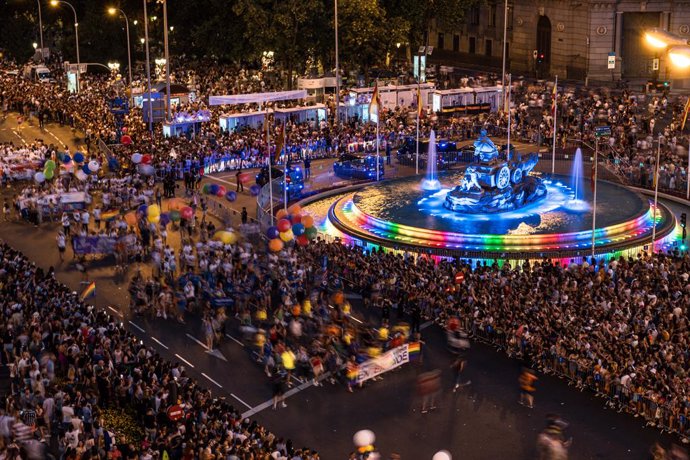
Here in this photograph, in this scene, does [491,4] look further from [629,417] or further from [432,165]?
[629,417]

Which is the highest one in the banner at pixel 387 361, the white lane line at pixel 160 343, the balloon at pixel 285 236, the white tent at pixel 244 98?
the white tent at pixel 244 98

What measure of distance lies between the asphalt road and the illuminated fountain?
9.35 metres

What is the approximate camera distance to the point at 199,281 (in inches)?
1596

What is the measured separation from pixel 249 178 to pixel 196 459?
36178mm

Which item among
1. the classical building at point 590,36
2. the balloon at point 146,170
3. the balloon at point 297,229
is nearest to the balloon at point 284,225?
the balloon at point 297,229

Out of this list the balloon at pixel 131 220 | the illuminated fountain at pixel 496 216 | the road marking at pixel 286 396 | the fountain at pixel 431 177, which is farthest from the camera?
the fountain at pixel 431 177

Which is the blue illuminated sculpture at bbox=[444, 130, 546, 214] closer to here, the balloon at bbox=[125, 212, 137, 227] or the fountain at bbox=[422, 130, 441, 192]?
the fountain at bbox=[422, 130, 441, 192]

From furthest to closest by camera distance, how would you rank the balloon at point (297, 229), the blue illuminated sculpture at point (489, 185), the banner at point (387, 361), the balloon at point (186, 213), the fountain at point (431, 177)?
the fountain at point (431, 177)
the blue illuminated sculpture at point (489, 185)
the balloon at point (186, 213)
the balloon at point (297, 229)
the banner at point (387, 361)

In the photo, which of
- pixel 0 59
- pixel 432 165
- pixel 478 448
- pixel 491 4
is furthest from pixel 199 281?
pixel 0 59

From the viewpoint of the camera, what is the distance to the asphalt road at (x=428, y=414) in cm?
3048

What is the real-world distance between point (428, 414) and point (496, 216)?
1908 cm

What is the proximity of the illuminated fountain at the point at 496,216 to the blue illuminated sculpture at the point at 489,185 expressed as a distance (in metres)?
0.05

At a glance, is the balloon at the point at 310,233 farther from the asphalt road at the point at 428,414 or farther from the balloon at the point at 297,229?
the asphalt road at the point at 428,414

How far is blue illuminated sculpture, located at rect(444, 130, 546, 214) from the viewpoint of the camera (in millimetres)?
50219
